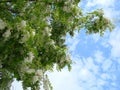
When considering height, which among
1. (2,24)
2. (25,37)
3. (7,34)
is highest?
(2,24)

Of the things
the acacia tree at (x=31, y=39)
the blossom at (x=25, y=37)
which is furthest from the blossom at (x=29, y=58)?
the blossom at (x=25, y=37)

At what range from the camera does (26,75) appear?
1467 cm

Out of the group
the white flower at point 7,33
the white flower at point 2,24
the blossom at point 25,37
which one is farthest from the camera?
the white flower at point 2,24

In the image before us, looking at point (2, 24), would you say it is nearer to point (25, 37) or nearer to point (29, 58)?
point (25, 37)

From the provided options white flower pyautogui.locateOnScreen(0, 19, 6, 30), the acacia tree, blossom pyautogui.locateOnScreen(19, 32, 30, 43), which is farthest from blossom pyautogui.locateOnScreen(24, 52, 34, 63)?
white flower pyautogui.locateOnScreen(0, 19, 6, 30)

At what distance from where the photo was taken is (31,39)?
13188 millimetres

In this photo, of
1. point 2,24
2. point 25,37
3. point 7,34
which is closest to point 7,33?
point 7,34

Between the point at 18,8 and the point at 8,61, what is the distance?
83.8 inches

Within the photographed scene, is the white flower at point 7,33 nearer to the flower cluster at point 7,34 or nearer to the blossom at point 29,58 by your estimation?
the flower cluster at point 7,34

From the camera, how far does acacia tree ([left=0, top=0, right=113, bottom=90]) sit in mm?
13055

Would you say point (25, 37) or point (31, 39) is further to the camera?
point (31, 39)

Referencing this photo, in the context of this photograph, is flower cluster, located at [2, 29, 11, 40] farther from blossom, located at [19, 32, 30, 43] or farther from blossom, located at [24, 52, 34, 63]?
blossom, located at [24, 52, 34, 63]

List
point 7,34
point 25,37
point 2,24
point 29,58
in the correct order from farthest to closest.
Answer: point 29,58, point 2,24, point 7,34, point 25,37

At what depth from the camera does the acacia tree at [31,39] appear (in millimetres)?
13055
